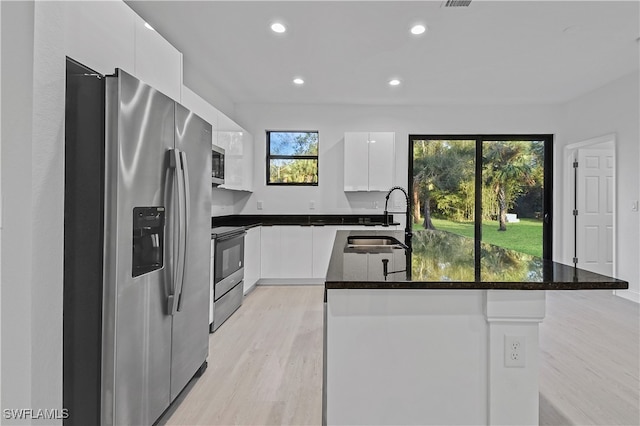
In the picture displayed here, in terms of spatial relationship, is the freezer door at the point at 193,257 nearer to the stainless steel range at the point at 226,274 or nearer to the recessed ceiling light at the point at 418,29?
the stainless steel range at the point at 226,274

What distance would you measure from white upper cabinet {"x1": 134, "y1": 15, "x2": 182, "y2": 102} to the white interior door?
577 cm

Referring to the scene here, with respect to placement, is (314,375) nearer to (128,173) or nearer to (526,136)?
(128,173)

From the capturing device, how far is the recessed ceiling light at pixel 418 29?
3.18m

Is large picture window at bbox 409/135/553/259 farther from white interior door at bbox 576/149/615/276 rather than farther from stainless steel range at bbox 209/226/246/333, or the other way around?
stainless steel range at bbox 209/226/246/333

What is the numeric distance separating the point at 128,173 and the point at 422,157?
4.99 metres

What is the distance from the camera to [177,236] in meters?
1.86

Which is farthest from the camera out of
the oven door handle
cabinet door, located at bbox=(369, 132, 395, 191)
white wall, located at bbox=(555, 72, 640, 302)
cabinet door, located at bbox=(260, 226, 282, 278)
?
cabinet door, located at bbox=(369, 132, 395, 191)

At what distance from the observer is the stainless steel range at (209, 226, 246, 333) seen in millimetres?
3203

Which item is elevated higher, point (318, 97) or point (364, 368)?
point (318, 97)

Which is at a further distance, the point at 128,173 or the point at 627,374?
the point at 627,374

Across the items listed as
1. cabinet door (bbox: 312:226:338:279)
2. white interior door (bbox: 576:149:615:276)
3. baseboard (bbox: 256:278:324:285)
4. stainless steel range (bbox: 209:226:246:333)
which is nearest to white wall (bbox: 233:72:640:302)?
white interior door (bbox: 576:149:615:276)

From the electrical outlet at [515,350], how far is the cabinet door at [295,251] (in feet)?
12.8

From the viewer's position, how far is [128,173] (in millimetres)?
1514

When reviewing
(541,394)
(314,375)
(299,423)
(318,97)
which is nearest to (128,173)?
(299,423)
